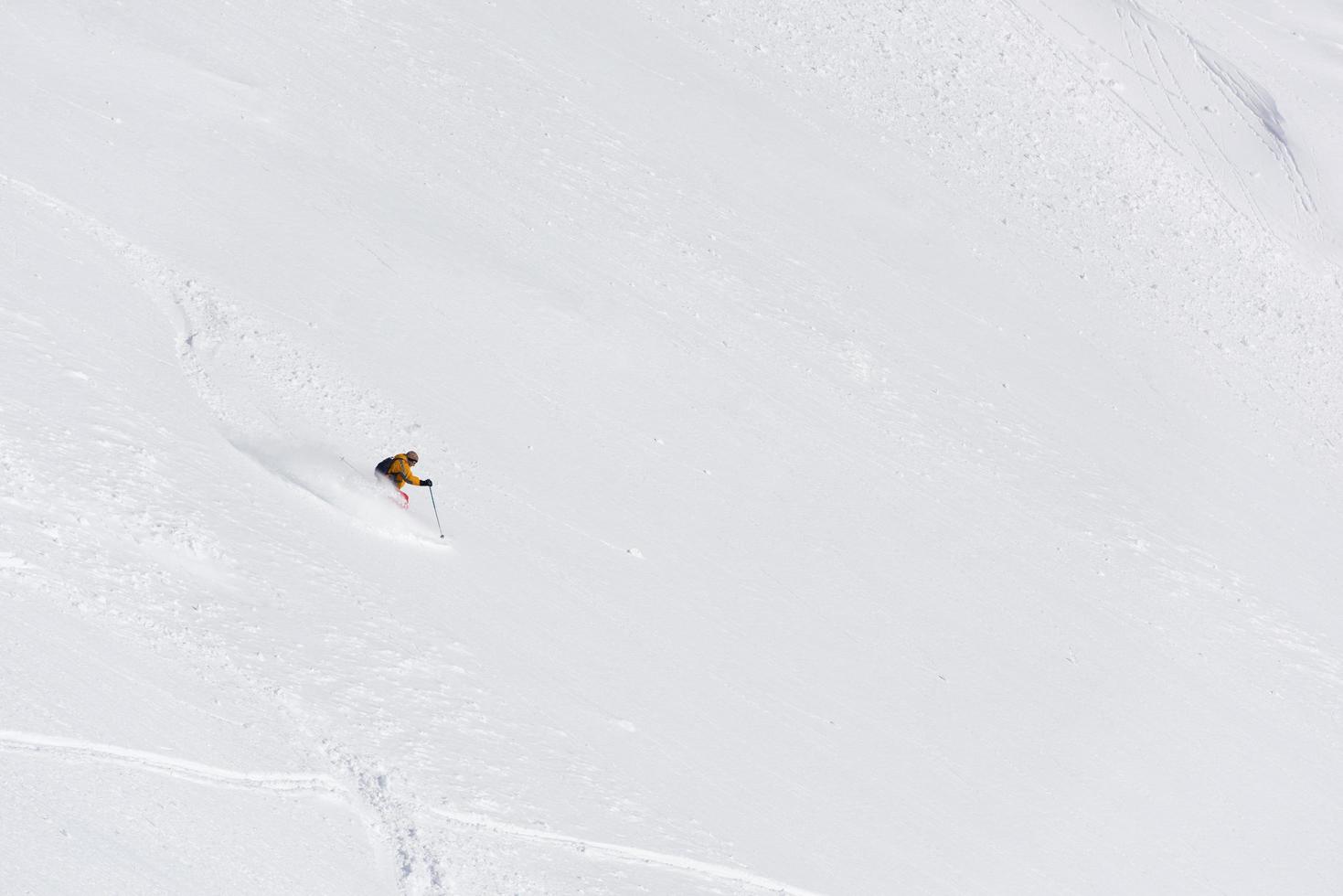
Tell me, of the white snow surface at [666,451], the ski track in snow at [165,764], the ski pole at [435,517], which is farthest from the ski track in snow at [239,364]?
the ski track in snow at [165,764]

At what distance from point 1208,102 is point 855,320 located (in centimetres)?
993

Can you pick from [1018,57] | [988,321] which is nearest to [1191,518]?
[988,321]

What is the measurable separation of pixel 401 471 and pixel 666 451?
3963mm

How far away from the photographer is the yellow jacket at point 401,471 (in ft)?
43.4

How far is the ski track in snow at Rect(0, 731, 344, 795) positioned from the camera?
9.99 m

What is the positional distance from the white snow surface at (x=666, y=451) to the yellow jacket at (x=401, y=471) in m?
0.47

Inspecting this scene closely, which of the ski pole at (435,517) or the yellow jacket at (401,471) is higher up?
the yellow jacket at (401,471)

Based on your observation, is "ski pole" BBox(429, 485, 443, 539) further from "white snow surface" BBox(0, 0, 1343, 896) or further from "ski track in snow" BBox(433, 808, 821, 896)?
"ski track in snow" BBox(433, 808, 821, 896)

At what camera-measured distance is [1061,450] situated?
19.1m

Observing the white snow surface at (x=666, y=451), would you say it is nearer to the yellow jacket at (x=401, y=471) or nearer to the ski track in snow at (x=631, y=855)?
the ski track in snow at (x=631, y=855)

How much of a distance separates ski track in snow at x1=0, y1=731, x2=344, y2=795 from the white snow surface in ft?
0.12

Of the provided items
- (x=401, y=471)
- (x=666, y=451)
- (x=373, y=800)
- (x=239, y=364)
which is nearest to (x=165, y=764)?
(x=373, y=800)

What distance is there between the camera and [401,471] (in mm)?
13250

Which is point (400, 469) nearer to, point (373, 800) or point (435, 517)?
point (435, 517)
